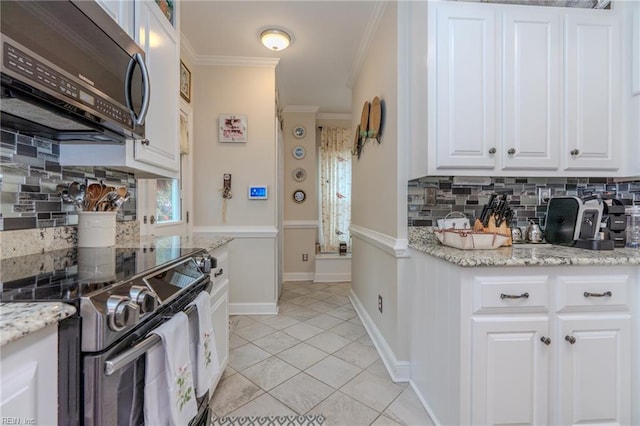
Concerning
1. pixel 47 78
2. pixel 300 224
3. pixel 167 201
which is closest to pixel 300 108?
pixel 300 224

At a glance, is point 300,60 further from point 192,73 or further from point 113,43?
point 113,43

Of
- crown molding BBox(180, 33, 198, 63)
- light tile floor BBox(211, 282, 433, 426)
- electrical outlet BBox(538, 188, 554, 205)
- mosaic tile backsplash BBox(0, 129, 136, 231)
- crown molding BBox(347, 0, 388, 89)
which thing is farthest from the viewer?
crown molding BBox(180, 33, 198, 63)

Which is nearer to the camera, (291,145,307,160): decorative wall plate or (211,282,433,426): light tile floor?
(211,282,433,426): light tile floor

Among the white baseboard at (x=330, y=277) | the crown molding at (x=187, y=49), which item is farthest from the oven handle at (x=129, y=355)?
the white baseboard at (x=330, y=277)

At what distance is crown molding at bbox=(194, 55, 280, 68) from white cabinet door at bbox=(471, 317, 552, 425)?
2.98m

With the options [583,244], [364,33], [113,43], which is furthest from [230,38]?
[583,244]

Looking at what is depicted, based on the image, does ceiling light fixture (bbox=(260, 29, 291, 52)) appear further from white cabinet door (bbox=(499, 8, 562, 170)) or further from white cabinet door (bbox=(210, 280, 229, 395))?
white cabinet door (bbox=(210, 280, 229, 395))

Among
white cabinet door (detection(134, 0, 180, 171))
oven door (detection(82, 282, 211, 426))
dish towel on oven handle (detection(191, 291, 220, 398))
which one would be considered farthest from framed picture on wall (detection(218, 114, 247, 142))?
oven door (detection(82, 282, 211, 426))

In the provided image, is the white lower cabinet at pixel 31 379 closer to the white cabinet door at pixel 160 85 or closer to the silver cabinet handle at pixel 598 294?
the white cabinet door at pixel 160 85

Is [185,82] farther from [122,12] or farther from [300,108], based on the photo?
[300,108]

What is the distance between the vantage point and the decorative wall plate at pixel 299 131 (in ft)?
14.6

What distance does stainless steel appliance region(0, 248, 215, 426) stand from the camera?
647 millimetres

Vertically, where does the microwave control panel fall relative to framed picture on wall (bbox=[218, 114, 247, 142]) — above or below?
below

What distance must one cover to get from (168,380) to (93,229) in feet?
2.93
